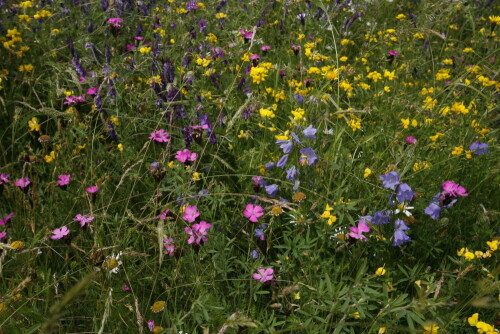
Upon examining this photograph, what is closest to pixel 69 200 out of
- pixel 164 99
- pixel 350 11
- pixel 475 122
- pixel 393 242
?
pixel 164 99

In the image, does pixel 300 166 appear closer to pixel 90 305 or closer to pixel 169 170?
pixel 169 170

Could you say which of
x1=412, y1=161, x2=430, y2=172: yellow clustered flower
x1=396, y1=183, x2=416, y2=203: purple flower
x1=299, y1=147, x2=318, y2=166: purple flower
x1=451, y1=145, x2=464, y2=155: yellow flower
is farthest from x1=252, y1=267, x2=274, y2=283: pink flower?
x1=451, y1=145, x2=464, y2=155: yellow flower

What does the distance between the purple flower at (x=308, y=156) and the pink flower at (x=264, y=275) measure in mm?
455

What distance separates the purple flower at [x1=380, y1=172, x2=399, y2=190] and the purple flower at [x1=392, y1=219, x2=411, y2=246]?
15cm

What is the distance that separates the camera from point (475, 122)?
2.38 m

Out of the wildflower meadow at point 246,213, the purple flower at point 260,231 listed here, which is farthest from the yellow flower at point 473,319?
the purple flower at point 260,231

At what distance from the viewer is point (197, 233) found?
1584 mm

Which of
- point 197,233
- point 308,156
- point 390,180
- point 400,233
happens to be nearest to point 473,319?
point 400,233

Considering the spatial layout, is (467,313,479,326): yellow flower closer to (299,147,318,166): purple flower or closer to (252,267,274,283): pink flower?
(252,267,274,283): pink flower

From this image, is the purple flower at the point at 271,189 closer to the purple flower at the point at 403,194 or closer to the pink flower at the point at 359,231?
the pink flower at the point at 359,231

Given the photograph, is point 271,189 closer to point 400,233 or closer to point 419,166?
point 400,233

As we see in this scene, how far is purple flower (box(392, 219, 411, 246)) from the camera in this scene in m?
1.69

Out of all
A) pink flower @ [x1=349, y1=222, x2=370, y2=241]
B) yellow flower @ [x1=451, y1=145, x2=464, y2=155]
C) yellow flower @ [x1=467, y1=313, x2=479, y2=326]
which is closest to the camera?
yellow flower @ [x1=467, y1=313, x2=479, y2=326]

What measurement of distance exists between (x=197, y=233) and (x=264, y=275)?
29 cm
